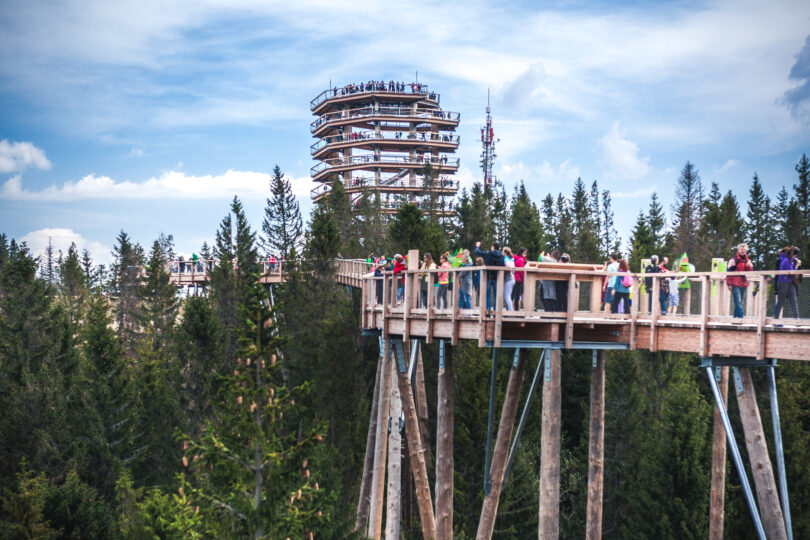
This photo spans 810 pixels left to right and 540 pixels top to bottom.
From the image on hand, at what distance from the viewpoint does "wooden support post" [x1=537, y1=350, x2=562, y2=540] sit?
17594 mm

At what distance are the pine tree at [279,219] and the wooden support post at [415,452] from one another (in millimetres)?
47008

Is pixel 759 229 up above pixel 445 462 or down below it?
above

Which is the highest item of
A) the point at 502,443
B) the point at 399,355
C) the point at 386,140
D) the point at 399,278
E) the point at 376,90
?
the point at 376,90

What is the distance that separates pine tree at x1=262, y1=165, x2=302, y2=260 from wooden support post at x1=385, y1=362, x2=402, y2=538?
45.2 meters

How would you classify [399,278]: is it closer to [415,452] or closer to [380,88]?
[415,452]

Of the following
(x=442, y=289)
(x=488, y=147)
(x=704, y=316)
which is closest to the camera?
(x=704, y=316)

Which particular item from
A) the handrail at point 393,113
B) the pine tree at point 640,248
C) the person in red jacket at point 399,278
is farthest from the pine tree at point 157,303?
the person in red jacket at point 399,278

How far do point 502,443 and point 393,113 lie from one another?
235 feet

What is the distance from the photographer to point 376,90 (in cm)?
8825

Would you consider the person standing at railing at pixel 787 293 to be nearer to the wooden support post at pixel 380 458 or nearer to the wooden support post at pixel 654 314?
the wooden support post at pixel 654 314

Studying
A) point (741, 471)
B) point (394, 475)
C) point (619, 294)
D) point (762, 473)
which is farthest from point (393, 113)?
point (741, 471)

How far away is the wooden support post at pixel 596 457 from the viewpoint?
20.2 metres

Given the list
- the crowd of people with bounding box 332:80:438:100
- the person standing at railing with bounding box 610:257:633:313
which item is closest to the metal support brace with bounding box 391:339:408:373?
the person standing at railing with bounding box 610:257:633:313

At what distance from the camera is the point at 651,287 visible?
17.5 meters
